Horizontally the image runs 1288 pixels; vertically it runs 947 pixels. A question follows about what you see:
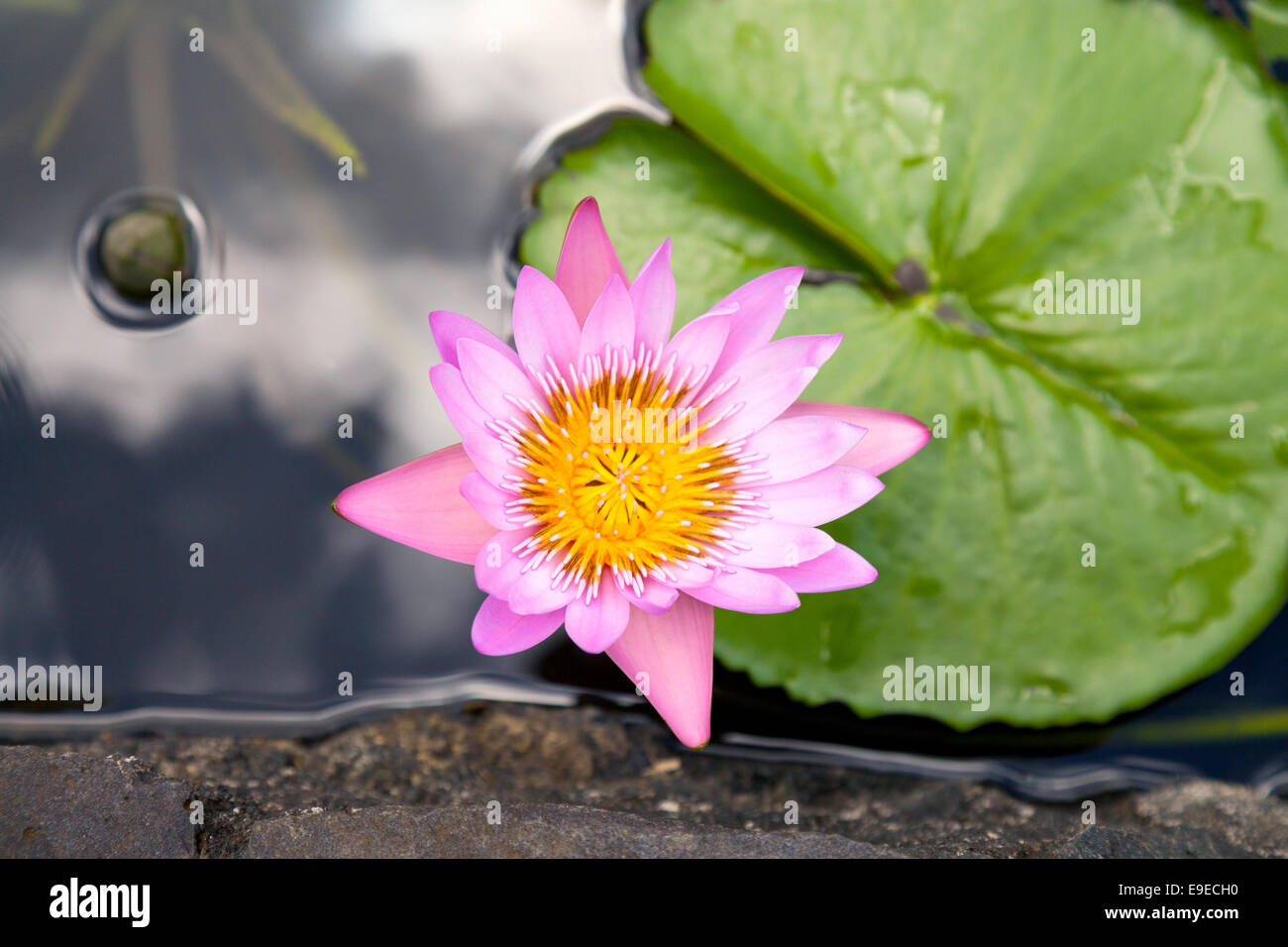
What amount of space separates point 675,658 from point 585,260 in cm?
89

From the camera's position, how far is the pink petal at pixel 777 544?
162 cm

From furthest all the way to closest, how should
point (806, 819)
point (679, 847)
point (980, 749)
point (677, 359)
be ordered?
point (980, 749) < point (806, 819) < point (679, 847) < point (677, 359)

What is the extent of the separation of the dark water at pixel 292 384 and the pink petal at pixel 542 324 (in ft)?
3.10

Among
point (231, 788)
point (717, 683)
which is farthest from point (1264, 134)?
point (231, 788)

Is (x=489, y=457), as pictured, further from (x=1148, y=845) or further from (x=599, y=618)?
(x=1148, y=845)

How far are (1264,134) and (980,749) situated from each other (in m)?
1.89

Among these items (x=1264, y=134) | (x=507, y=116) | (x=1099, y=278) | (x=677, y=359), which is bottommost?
(x=677, y=359)

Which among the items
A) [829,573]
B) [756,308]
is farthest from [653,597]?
[756,308]

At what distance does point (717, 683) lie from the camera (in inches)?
99.4

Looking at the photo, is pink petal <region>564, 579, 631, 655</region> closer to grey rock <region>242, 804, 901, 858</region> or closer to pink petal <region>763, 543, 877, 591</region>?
pink petal <region>763, 543, 877, 591</region>

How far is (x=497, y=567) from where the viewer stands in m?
1.58

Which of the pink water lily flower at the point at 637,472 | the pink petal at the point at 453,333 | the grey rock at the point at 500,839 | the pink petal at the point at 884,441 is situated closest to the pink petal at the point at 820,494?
the pink water lily flower at the point at 637,472

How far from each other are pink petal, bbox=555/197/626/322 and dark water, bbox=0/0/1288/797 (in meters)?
0.84
